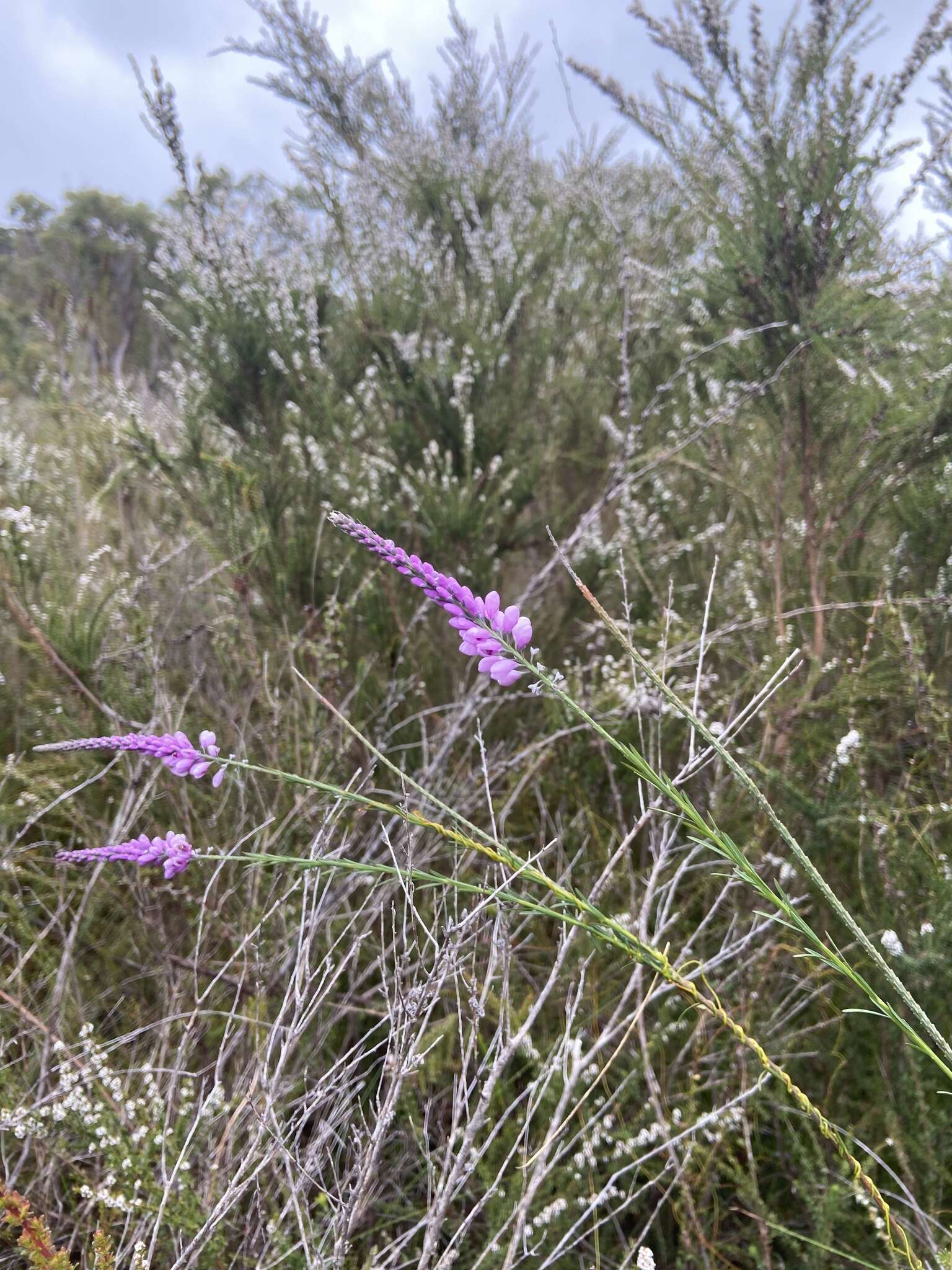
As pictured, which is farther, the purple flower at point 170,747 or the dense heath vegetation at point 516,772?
the dense heath vegetation at point 516,772

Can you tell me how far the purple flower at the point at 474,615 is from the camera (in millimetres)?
635

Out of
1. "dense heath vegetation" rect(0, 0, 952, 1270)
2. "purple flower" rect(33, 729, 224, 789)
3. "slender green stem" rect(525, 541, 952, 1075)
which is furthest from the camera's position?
"dense heath vegetation" rect(0, 0, 952, 1270)

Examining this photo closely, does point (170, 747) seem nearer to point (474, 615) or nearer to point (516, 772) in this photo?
point (474, 615)

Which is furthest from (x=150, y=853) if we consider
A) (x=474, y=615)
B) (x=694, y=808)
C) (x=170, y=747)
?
(x=694, y=808)

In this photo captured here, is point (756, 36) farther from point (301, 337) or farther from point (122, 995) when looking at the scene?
point (122, 995)

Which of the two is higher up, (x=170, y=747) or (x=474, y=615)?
(x=474, y=615)

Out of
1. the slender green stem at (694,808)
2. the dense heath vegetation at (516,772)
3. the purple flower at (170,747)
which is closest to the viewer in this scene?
the slender green stem at (694,808)

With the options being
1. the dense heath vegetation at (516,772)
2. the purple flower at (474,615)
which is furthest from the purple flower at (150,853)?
the purple flower at (474,615)

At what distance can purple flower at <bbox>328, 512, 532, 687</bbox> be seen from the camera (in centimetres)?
63

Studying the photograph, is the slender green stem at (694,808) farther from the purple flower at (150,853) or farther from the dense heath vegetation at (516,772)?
the purple flower at (150,853)

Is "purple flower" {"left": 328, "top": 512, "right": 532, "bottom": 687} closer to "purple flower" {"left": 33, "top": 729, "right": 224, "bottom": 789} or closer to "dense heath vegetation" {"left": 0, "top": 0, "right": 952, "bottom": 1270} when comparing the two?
"dense heath vegetation" {"left": 0, "top": 0, "right": 952, "bottom": 1270}

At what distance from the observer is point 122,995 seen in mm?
1735

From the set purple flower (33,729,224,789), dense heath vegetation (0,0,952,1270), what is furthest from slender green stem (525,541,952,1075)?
purple flower (33,729,224,789)

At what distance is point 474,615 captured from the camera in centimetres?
65
